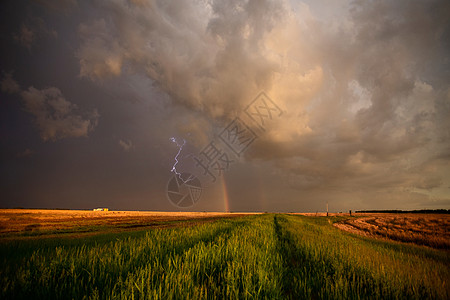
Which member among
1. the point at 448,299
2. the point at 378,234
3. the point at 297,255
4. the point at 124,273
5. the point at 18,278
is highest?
the point at 18,278

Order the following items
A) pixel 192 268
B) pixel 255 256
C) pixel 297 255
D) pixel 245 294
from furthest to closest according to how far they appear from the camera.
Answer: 1. pixel 297 255
2. pixel 255 256
3. pixel 192 268
4. pixel 245 294

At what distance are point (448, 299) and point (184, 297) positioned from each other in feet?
12.6

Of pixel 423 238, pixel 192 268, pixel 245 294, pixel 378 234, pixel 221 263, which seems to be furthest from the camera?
pixel 378 234

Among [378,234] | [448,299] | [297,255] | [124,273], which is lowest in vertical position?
[378,234]

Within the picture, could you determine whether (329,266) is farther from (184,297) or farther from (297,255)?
(184,297)

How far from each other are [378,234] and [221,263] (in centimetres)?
2456

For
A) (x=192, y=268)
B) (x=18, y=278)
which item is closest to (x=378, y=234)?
(x=192, y=268)

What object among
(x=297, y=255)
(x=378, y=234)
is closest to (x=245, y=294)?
(x=297, y=255)

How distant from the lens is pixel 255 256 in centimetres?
416

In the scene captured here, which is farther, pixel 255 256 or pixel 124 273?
pixel 255 256

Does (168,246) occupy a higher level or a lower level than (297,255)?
higher

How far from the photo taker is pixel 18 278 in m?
2.68

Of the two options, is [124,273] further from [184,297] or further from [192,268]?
[184,297]

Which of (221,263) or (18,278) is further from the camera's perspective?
(221,263)
